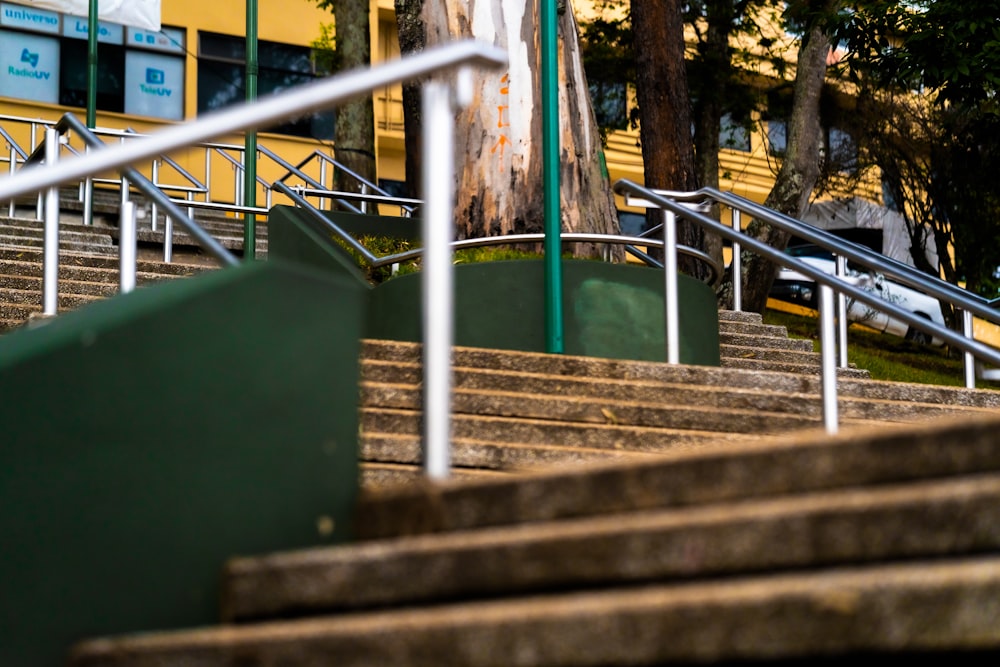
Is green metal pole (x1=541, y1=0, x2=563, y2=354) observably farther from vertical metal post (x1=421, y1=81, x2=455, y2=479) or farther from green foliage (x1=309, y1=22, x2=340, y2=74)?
green foliage (x1=309, y1=22, x2=340, y2=74)

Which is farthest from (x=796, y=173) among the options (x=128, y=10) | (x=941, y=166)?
(x=128, y=10)

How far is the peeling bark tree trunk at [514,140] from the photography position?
9148 mm

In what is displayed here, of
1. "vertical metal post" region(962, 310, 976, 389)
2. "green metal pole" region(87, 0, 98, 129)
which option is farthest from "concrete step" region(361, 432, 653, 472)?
"green metal pole" region(87, 0, 98, 129)

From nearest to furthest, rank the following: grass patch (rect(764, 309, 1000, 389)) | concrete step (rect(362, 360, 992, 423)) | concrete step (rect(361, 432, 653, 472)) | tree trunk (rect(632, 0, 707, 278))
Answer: concrete step (rect(361, 432, 653, 472)), concrete step (rect(362, 360, 992, 423)), tree trunk (rect(632, 0, 707, 278)), grass patch (rect(764, 309, 1000, 389))

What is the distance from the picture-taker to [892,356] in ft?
55.3

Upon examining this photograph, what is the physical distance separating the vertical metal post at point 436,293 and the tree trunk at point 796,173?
13391 mm

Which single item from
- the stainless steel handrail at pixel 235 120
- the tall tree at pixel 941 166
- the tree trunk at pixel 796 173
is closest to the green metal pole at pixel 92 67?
the tree trunk at pixel 796 173

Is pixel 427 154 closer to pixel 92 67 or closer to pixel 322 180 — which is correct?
pixel 322 180

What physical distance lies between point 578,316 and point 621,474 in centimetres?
393

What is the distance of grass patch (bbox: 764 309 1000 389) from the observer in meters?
14.0

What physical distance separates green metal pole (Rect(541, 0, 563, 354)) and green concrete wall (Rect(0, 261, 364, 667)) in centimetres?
346

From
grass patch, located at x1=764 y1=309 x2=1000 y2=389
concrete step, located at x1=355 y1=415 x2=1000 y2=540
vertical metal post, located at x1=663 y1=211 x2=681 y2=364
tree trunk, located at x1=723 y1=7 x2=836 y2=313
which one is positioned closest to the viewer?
concrete step, located at x1=355 y1=415 x2=1000 y2=540

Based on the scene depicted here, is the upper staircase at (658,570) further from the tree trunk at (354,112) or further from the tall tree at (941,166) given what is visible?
the tree trunk at (354,112)

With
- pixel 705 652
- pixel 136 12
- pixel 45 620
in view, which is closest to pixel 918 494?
pixel 705 652
